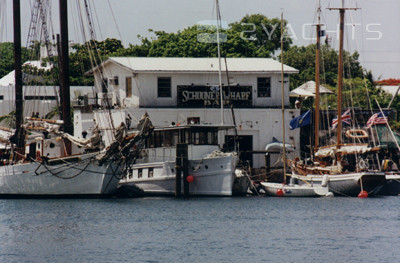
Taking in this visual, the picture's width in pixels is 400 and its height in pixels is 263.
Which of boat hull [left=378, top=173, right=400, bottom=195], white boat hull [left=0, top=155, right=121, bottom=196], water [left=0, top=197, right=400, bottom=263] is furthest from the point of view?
boat hull [left=378, top=173, right=400, bottom=195]

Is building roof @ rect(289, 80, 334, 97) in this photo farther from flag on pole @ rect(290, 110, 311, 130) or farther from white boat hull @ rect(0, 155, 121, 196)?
white boat hull @ rect(0, 155, 121, 196)

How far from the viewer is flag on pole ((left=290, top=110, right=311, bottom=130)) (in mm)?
71188

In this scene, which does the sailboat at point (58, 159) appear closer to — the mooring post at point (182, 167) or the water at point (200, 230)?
the water at point (200, 230)

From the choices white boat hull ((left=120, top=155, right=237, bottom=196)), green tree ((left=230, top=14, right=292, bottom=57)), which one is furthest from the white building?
green tree ((left=230, top=14, right=292, bottom=57))

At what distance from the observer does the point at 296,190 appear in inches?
2500

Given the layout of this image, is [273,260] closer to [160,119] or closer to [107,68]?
[160,119]

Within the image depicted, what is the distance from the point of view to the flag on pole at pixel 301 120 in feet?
234

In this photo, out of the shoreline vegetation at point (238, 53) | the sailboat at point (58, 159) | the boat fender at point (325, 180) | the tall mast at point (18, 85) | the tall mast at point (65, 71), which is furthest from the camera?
the shoreline vegetation at point (238, 53)

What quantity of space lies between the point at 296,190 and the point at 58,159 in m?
15.5

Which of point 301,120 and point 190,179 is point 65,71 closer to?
point 190,179

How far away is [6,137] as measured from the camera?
63.4 m

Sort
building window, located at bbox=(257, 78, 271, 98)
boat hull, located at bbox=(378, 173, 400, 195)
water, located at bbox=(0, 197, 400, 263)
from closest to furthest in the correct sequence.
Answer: water, located at bbox=(0, 197, 400, 263) < boat hull, located at bbox=(378, 173, 400, 195) < building window, located at bbox=(257, 78, 271, 98)

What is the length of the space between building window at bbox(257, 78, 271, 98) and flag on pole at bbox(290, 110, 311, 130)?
13.1 ft

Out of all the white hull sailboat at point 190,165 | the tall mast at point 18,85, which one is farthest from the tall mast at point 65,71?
the white hull sailboat at point 190,165
